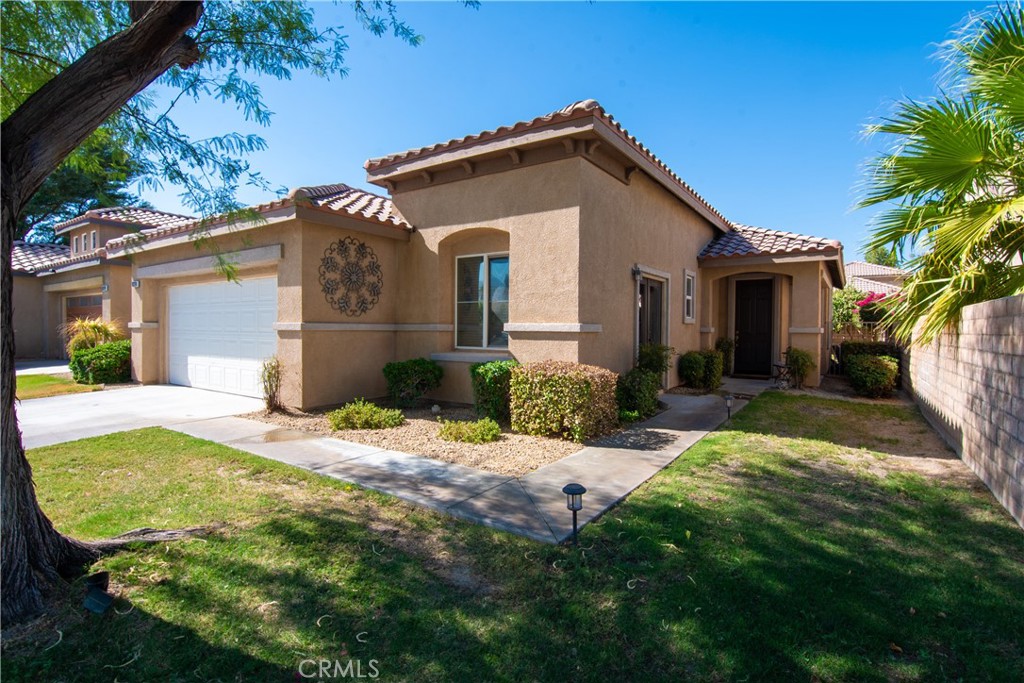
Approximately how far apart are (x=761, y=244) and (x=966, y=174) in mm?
8806

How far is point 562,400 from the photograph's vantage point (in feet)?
23.6

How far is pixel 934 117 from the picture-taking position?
16.1 ft

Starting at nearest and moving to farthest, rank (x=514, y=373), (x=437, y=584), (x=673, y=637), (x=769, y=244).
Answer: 1. (x=673, y=637)
2. (x=437, y=584)
3. (x=514, y=373)
4. (x=769, y=244)

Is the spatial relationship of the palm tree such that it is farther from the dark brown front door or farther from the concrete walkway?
the dark brown front door

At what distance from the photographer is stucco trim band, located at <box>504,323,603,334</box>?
8.27m

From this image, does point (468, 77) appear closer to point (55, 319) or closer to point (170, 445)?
point (170, 445)

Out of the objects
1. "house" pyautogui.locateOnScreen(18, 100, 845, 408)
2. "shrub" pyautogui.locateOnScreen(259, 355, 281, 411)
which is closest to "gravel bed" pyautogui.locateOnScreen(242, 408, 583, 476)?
"shrub" pyautogui.locateOnScreen(259, 355, 281, 411)

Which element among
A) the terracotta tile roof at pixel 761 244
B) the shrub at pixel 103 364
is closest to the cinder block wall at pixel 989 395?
the terracotta tile roof at pixel 761 244

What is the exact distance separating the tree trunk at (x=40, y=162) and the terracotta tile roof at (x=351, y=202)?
17.0 feet

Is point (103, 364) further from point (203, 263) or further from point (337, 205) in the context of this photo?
point (337, 205)

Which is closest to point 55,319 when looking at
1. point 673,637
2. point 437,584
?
point 437,584

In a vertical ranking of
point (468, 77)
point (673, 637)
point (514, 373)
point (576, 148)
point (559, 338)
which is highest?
point (468, 77)

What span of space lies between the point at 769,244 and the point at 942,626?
39.3 ft

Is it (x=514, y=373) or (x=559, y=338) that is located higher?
(x=559, y=338)
